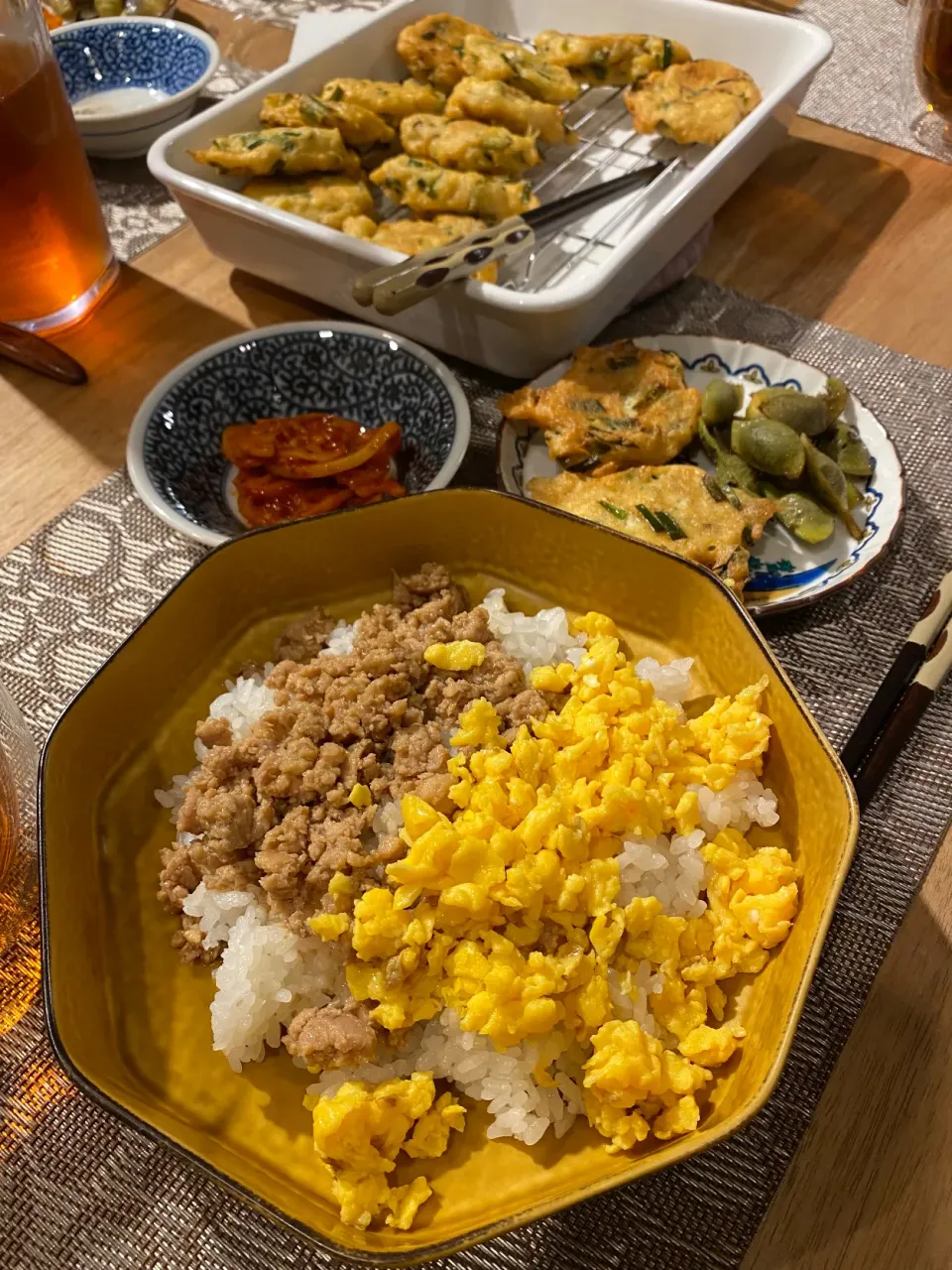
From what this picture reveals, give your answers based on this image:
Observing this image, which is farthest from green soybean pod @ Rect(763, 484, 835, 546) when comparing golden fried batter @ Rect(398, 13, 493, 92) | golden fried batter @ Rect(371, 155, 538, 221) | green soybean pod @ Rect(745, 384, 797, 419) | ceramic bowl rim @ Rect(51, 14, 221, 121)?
ceramic bowl rim @ Rect(51, 14, 221, 121)

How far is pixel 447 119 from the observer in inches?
80.2

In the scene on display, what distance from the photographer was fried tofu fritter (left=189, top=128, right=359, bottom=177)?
1799mm

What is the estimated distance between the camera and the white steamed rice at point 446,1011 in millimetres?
934

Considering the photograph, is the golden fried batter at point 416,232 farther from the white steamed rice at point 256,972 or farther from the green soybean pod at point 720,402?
the white steamed rice at point 256,972

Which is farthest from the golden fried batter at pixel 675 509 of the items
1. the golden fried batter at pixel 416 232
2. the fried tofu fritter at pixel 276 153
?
the fried tofu fritter at pixel 276 153

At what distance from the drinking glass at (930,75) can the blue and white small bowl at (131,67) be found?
5.09 ft

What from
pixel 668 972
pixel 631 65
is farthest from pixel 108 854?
pixel 631 65

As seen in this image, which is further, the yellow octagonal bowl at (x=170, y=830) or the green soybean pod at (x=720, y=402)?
the green soybean pod at (x=720, y=402)

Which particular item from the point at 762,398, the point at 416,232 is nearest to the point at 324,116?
the point at 416,232

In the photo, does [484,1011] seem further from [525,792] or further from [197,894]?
[197,894]

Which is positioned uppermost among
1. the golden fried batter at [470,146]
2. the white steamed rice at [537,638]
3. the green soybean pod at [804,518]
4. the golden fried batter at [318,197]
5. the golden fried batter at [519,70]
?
the golden fried batter at [519,70]

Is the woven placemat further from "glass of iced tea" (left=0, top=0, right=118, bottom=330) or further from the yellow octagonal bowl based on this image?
"glass of iced tea" (left=0, top=0, right=118, bottom=330)

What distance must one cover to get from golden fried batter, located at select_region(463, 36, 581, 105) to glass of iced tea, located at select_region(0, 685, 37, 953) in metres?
1.69

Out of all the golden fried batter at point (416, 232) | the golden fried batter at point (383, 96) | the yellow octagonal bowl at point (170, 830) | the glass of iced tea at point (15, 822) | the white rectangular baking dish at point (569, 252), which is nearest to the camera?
the yellow octagonal bowl at point (170, 830)
